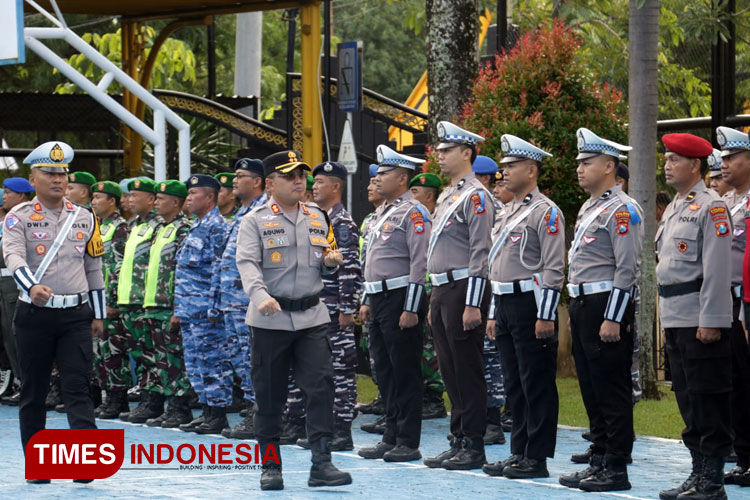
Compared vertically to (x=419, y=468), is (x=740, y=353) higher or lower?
higher

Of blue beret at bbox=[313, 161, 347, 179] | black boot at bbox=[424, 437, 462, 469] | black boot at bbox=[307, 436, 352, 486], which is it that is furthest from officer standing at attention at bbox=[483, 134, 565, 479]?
blue beret at bbox=[313, 161, 347, 179]

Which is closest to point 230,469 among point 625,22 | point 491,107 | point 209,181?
point 209,181

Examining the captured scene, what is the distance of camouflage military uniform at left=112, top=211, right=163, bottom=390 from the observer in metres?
12.0

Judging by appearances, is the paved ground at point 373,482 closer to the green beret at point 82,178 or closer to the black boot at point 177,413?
the black boot at point 177,413

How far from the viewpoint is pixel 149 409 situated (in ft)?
39.5

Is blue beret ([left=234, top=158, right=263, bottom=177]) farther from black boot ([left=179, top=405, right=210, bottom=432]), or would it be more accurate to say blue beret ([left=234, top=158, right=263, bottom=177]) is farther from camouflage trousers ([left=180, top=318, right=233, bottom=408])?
black boot ([left=179, top=405, right=210, bottom=432])

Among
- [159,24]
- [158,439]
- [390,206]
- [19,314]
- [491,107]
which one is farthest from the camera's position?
[159,24]

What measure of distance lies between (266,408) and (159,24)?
20.5 meters

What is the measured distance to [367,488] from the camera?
28.0 ft

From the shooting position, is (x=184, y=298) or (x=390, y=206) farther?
(x=184, y=298)

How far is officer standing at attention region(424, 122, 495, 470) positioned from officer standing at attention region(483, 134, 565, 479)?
142mm

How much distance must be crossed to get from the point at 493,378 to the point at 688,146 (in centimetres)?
335

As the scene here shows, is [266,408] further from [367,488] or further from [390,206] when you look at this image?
[390,206]

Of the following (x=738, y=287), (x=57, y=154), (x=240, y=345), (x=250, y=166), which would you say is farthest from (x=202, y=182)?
(x=738, y=287)
